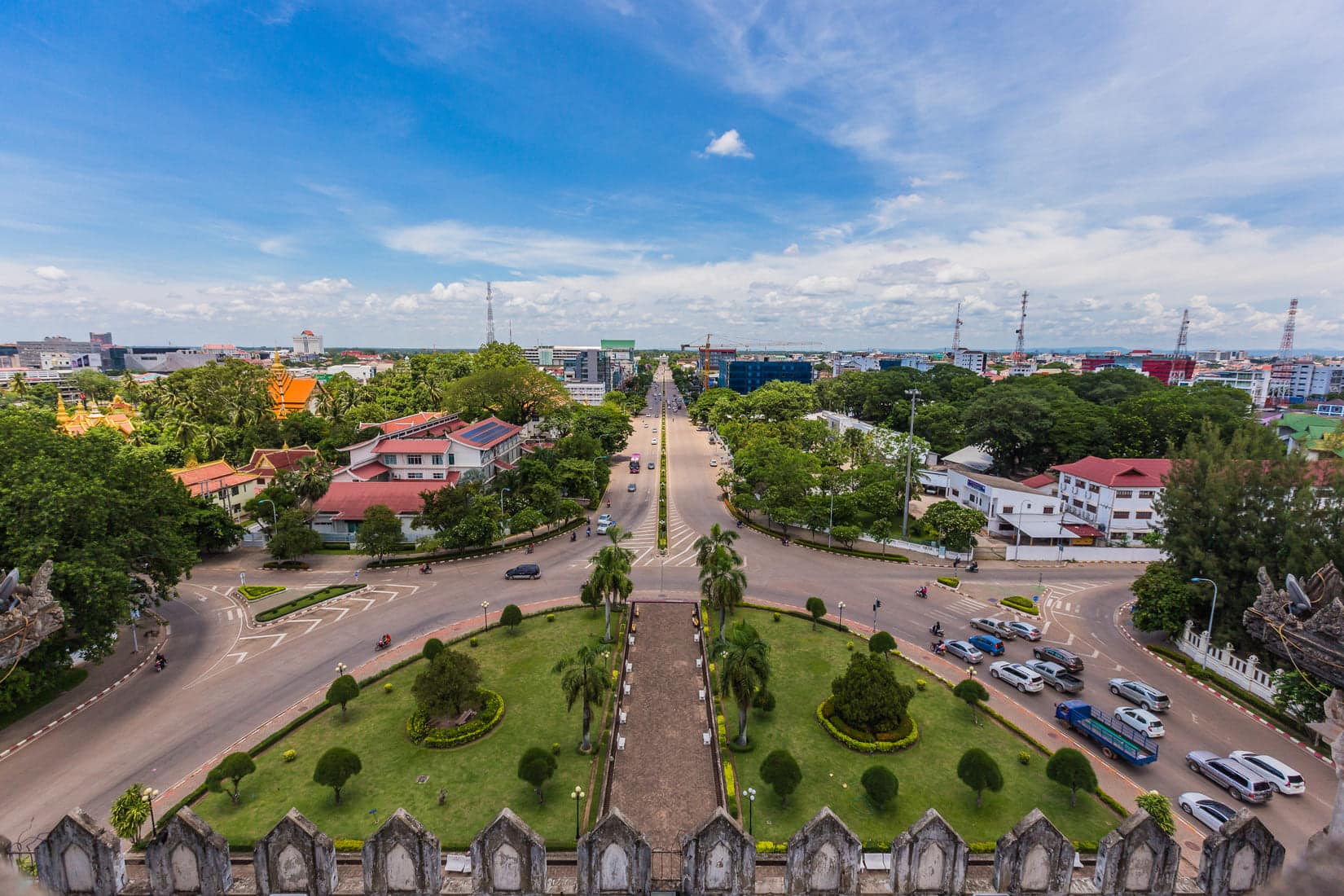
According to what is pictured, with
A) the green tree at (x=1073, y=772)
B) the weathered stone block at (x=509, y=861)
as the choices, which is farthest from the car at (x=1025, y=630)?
the weathered stone block at (x=509, y=861)

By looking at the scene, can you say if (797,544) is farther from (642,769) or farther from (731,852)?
(731,852)

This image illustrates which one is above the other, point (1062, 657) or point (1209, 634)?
point (1209, 634)

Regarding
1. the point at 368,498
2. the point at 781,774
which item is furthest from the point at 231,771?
the point at 368,498

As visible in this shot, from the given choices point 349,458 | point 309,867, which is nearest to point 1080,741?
point 309,867

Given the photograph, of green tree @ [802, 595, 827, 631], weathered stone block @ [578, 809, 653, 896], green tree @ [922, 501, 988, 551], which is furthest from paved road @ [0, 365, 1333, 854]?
weathered stone block @ [578, 809, 653, 896]

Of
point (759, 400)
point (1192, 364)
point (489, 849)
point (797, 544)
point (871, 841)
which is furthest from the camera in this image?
point (1192, 364)

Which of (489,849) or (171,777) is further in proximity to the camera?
(171,777)

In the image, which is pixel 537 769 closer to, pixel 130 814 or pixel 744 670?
pixel 744 670
